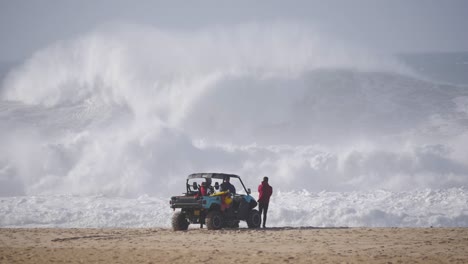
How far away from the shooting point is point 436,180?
26906 mm

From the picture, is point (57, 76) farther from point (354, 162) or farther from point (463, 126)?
point (463, 126)

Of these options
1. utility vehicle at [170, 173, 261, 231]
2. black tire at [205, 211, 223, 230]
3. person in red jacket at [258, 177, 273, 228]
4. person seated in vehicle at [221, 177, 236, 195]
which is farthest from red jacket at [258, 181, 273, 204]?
black tire at [205, 211, 223, 230]

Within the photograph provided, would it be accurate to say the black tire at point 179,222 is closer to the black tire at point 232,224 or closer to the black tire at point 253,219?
the black tire at point 232,224

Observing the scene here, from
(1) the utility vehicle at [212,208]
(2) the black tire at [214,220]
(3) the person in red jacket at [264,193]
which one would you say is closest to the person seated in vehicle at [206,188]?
(1) the utility vehicle at [212,208]

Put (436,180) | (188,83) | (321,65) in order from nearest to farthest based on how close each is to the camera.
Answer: (436,180), (188,83), (321,65)

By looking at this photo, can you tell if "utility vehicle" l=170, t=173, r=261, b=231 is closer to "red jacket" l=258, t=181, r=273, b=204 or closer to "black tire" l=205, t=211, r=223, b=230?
"black tire" l=205, t=211, r=223, b=230

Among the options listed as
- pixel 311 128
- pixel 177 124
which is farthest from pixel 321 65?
pixel 177 124

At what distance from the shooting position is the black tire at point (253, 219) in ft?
56.1

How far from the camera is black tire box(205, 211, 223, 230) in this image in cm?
1612

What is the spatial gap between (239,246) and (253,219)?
15.2ft

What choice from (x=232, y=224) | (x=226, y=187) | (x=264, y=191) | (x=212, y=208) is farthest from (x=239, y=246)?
(x=264, y=191)

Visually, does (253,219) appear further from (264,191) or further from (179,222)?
(179,222)

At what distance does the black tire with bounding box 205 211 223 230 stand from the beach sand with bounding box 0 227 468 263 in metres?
0.32

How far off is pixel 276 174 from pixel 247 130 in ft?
31.5
